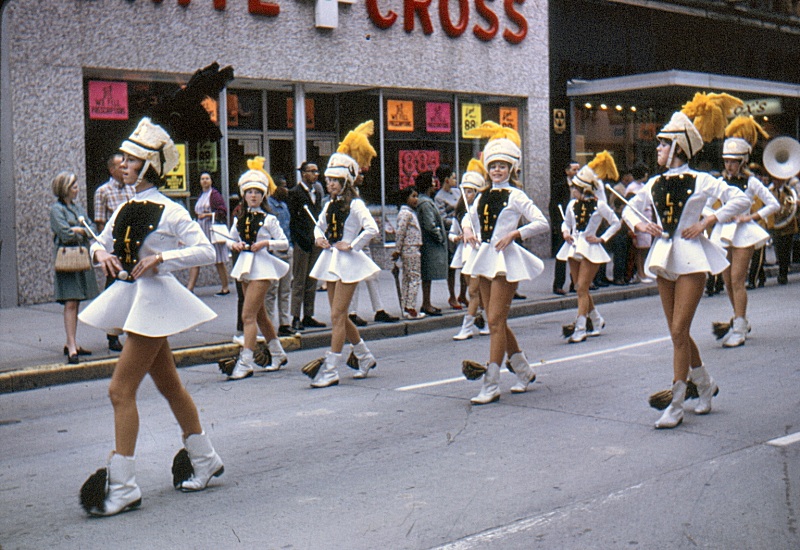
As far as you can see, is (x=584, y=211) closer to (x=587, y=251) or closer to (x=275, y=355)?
(x=587, y=251)

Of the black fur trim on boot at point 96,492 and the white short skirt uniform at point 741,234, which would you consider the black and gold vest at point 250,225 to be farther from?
the black fur trim on boot at point 96,492

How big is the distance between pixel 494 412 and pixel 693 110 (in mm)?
2759

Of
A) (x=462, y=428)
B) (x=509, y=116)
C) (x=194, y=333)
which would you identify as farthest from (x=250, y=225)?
(x=509, y=116)

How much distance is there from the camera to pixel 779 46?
29.4 meters

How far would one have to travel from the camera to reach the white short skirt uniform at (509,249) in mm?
8031

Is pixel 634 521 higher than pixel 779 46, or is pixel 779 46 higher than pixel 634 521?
pixel 779 46

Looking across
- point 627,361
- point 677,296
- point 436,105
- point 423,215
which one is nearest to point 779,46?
point 436,105

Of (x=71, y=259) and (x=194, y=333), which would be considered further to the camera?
(x=194, y=333)

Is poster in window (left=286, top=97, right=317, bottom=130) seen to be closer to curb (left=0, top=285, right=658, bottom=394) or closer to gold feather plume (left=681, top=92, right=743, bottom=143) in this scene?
curb (left=0, top=285, right=658, bottom=394)

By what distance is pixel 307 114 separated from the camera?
18875 millimetres

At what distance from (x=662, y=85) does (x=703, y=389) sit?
15.5 meters

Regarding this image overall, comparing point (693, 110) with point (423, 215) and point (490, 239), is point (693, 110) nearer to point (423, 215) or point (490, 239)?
point (490, 239)

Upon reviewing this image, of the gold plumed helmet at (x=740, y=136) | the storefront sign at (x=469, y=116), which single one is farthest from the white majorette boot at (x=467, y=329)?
the storefront sign at (x=469, y=116)

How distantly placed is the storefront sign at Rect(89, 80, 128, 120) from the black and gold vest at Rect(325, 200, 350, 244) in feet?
24.8
